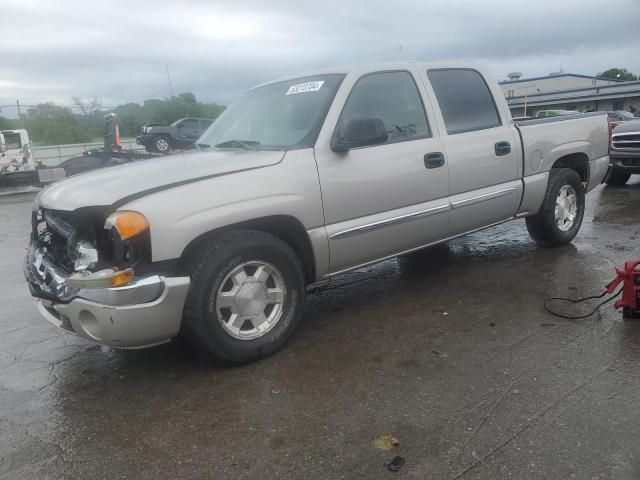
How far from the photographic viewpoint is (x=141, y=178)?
10.3 feet

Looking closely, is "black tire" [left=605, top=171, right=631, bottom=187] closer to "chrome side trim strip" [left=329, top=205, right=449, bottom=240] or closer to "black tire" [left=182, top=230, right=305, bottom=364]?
"chrome side trim strip" [left=329, top=205, right=449, bottom=240]

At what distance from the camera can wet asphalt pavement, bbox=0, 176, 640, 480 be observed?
2.36 m

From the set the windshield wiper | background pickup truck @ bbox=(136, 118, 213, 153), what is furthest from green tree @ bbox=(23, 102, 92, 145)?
the windshield wiper

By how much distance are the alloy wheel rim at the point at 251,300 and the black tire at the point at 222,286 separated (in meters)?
0.03

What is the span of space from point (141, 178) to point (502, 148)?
9.98ft

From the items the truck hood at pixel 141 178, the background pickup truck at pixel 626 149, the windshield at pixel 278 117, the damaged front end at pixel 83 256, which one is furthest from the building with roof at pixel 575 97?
the damaged front end at pixel 83 256

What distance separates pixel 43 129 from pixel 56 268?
2045cm

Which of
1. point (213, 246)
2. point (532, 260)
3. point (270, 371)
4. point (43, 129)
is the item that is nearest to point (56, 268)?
point (213, 246)

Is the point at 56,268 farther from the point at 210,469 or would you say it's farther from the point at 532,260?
the point at 532,260

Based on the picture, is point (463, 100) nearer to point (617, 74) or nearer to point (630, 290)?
point (630, 290)

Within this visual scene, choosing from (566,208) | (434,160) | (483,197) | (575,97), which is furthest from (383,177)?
(575,97)

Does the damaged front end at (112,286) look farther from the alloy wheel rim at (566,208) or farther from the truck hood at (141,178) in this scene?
the alloy wheel rim at (566,208)

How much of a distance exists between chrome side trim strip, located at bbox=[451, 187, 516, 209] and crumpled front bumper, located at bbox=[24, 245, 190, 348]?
92.5 inches

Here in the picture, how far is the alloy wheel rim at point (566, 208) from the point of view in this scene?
5402 mm
